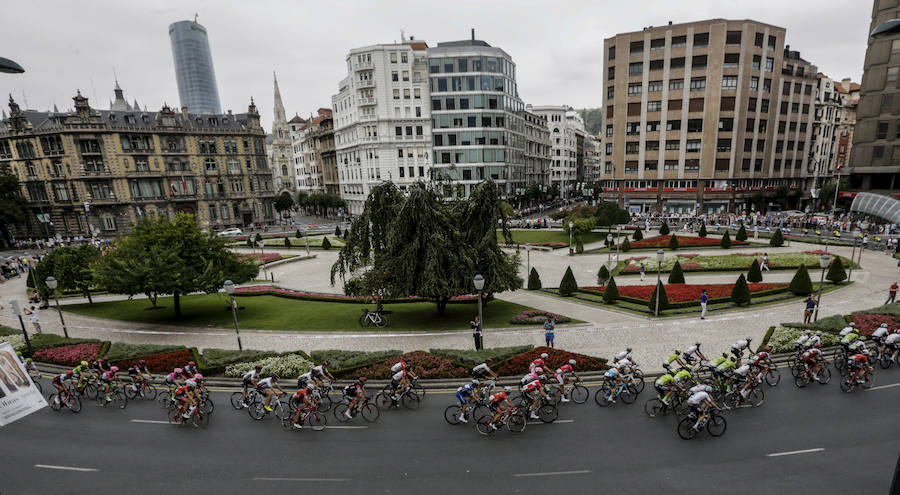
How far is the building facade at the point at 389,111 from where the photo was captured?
77625 millimetres

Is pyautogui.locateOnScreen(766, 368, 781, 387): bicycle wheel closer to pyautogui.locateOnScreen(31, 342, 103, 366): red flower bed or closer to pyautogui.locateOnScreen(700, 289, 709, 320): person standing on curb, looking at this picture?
pyautogui.locateOnScreen(700, 289, 709, 320): person standing on curb

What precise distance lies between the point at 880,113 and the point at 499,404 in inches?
2849

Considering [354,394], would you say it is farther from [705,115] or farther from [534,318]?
[705,115]

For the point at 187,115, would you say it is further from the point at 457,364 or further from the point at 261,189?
the point at 457,364

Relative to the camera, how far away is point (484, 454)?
42.4ft

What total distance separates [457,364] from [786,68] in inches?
3548

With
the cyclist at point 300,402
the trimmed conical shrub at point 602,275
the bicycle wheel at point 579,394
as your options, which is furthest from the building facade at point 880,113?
the cyclist at point 300,402

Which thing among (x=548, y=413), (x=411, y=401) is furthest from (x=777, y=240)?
(x=411, y=401)

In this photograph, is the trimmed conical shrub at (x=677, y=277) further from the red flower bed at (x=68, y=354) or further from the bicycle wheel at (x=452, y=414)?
the red flower bed at (x=68, y=354)

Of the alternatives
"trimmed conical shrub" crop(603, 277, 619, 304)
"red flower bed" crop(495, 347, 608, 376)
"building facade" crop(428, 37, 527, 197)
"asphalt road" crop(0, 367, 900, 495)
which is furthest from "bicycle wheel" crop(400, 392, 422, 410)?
"building facade" crop(428, 37, 527, 197)

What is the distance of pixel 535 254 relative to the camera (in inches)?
1928

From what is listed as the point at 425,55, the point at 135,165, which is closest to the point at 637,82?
the point at 425,55

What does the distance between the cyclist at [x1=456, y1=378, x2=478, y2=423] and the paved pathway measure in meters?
7.57

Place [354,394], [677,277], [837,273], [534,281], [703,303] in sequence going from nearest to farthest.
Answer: [354,394], [703,303], [837,273], [677,277], [534,281]
